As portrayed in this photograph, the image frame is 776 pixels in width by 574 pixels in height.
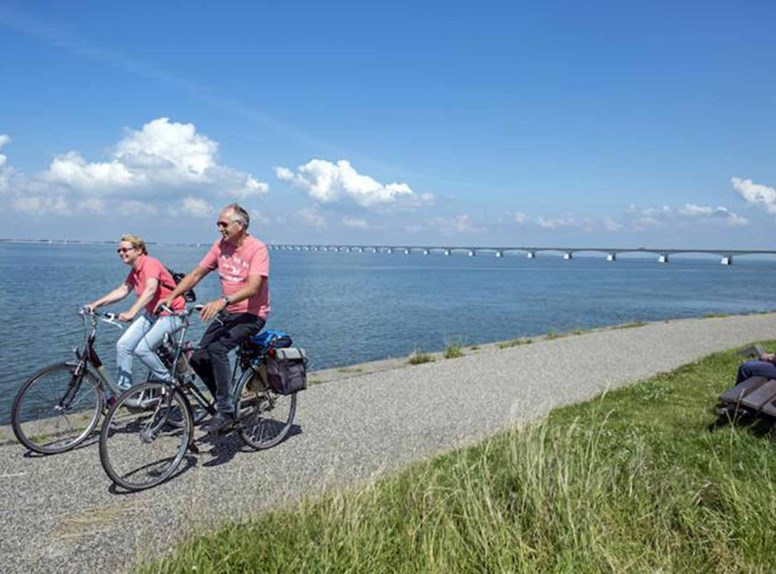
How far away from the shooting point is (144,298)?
6.02m

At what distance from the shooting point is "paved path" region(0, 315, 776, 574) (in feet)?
13.3

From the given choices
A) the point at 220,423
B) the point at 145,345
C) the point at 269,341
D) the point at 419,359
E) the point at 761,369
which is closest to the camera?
the point at 220,423

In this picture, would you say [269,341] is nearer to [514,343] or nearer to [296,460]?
[296,460]

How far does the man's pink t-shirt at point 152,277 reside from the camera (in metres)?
6.22

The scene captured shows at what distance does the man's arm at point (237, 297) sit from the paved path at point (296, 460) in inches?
56.2

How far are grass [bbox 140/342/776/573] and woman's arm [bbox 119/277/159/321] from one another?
9.43ft

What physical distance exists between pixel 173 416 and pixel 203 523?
1436 mm

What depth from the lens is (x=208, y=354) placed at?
215 inches

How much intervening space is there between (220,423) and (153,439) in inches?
24.1

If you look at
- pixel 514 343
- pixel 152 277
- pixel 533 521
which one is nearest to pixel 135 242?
pixel 152 277

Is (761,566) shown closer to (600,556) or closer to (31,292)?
(600,556)

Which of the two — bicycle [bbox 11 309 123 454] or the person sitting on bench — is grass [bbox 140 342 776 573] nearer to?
the person sitting on bench


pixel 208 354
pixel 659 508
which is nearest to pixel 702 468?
pixel 659 508

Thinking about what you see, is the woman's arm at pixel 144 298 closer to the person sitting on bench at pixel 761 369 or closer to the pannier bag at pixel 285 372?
the pannier bag at pixel 285 372
